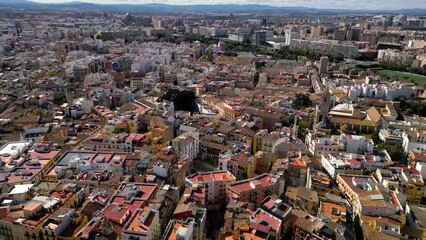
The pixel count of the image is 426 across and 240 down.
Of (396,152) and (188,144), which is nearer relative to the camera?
(188,144)

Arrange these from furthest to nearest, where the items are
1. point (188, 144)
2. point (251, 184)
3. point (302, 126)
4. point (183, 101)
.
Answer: point (183, 101) < point (302, 126) < point (188, 144) < point (251, 184)

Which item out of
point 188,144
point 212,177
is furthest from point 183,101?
point 212,177

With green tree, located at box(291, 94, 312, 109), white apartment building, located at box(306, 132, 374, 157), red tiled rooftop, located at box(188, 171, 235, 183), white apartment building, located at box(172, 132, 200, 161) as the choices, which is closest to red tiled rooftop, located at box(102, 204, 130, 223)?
red tiled rooftop, located at box(188, 171, 235, 183)

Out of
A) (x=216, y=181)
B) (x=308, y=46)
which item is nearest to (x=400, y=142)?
(x=216, y=181)

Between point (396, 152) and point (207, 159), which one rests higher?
point (396, 152)

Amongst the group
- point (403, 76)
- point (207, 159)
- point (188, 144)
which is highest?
point (188, 144)

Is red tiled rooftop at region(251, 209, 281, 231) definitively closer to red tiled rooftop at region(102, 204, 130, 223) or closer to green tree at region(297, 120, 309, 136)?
red tiled rooftop at region(102, 204, 130, 223)

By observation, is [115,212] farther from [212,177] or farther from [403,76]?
[403,76]

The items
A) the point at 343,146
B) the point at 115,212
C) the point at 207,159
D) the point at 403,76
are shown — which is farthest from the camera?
the point at 403,76

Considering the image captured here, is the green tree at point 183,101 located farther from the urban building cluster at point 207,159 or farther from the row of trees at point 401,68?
the row of trees at point 401,68
